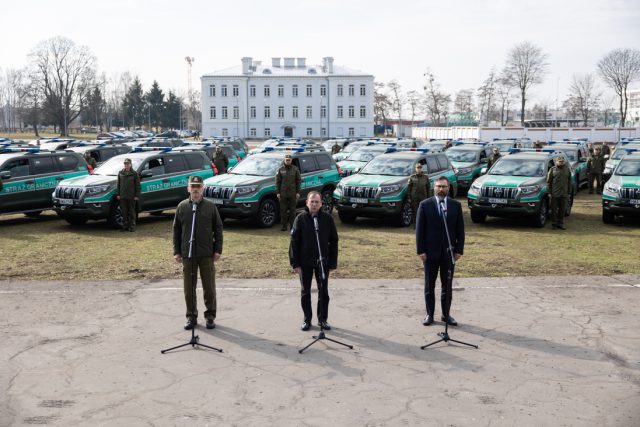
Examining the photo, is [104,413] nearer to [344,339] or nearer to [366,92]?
[344,339]

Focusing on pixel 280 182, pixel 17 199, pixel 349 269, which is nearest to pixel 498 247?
pixel 349 269

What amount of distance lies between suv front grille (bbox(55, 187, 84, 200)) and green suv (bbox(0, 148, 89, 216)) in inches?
47.4

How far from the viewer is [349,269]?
11.0 m

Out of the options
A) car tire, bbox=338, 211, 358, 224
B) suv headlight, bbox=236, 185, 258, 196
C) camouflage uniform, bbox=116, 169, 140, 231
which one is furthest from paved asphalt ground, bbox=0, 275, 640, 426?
car tire, bbox=338, 211, 358, 224

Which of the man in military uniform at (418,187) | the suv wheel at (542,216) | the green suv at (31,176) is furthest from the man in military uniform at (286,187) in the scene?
the green suv at (31,176)

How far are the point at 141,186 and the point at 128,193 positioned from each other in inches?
42.6

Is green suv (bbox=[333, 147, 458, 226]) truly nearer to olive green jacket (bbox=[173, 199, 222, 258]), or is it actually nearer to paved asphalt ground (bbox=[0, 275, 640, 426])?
paved asphalt ground (bbox=[0, 275, 640, 426])

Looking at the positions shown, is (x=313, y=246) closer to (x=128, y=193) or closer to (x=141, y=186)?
(x=128, y=193)

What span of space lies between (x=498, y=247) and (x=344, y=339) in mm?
6615

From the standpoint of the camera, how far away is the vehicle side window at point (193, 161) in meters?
17.1

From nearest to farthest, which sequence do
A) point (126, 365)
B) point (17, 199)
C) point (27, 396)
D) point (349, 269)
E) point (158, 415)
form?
point (158, 415) < point (27, 396) < point (126, 365) < point (349, 269) < point (17, 199)

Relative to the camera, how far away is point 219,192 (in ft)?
50.4

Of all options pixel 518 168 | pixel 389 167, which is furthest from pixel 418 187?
pixel 518 168

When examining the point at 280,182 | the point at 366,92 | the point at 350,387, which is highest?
the point at 366,92
